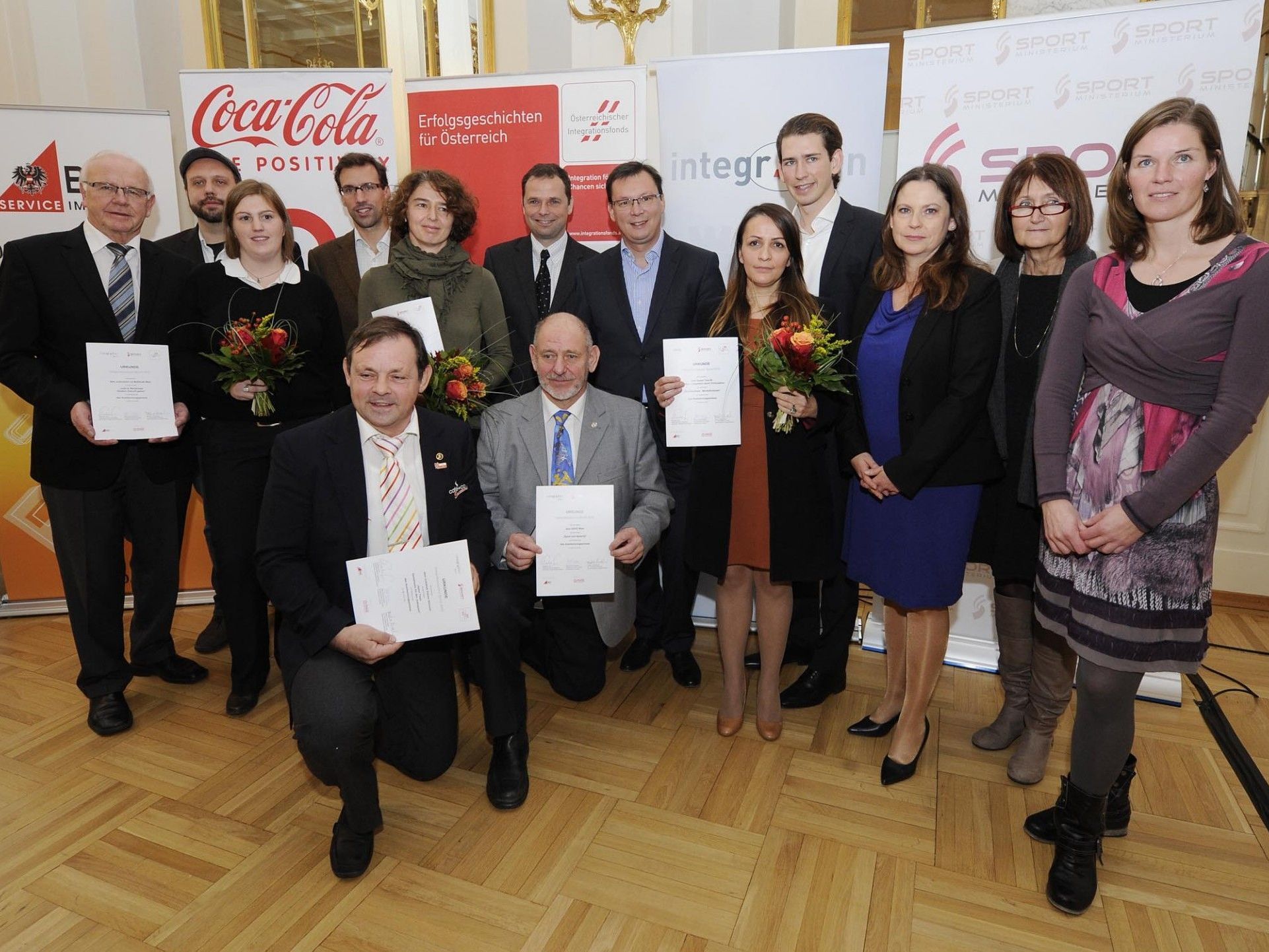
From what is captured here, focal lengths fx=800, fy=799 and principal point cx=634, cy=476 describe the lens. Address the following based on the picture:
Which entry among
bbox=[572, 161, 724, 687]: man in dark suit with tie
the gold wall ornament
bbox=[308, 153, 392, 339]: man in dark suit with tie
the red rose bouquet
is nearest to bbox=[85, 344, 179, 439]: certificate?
the red rose bouquet

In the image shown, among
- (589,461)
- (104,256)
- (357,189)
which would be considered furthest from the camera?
(357,189)

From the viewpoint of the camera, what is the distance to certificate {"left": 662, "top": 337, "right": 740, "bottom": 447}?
2.70 metres

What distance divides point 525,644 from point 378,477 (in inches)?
46.4

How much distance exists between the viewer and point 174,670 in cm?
347

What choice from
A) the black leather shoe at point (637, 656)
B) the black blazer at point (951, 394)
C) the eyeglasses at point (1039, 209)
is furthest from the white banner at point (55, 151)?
the eyeglasses at point (1039, 209)

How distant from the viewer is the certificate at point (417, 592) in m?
2.27

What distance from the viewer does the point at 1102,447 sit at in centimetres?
208

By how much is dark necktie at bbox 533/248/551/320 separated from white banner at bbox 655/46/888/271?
729 mm

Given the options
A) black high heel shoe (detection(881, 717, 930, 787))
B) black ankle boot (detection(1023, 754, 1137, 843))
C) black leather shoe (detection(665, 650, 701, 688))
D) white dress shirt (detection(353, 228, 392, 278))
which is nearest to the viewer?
black ankle boot (detection(1023, 754, 1137, 843))

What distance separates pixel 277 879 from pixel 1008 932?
2029mm

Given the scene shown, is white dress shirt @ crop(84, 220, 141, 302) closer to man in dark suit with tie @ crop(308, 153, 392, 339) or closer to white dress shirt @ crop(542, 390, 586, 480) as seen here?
man in dark suit with tie @ crop(308, 153, 392, 339)

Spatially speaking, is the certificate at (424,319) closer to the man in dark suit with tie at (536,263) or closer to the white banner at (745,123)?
the man in dark suit with tie at (536,263)

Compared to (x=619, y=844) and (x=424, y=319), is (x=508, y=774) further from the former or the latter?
(x=424, y=319)

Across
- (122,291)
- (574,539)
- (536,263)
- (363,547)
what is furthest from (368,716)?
(536,263)
